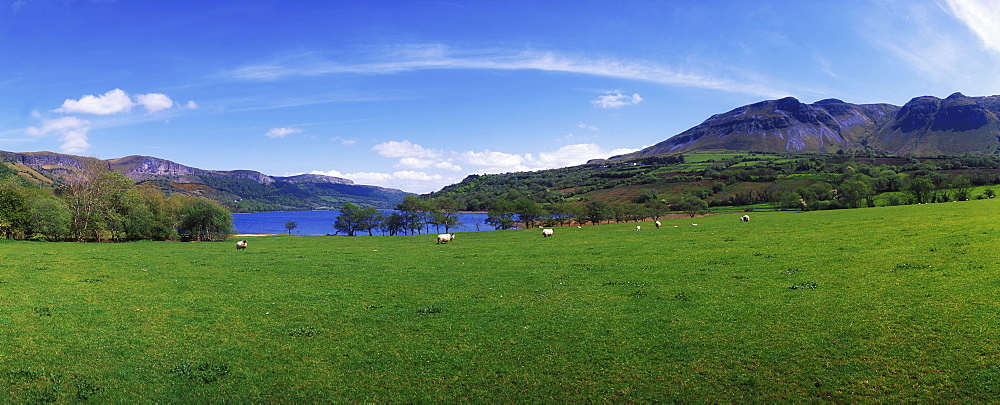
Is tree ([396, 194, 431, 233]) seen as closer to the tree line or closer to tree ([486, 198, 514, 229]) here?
tree ([486, 198, 514, 229])

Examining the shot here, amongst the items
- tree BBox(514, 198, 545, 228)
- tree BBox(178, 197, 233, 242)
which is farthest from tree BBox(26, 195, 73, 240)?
tree BBox(514, 198, 545, 228)

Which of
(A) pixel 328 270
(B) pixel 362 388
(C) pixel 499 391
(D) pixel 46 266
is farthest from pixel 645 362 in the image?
(D) pixel 46 266

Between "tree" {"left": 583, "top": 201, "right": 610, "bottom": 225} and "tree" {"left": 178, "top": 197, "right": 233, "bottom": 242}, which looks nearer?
"tree" {"left": 178, "top": 197, "right": 233, "bottom": 242}

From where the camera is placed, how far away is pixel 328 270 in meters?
28.7

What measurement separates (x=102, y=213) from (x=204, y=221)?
13167 millimetres

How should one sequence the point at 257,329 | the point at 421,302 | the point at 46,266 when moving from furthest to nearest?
the point at 46,266 < the point at 421,302 < the point at 257,329

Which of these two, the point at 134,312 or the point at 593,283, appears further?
the point at 593,283

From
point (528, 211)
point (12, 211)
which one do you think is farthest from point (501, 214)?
point (12, 211)

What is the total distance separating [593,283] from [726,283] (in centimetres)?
568

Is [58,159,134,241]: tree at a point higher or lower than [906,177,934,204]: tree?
higher

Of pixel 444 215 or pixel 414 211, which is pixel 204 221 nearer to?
pixel 414 211

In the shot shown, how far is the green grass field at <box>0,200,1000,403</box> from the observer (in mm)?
9445

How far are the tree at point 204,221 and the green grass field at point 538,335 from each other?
181 ft

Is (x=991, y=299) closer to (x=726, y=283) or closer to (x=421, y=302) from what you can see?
(x=726, y=283)
